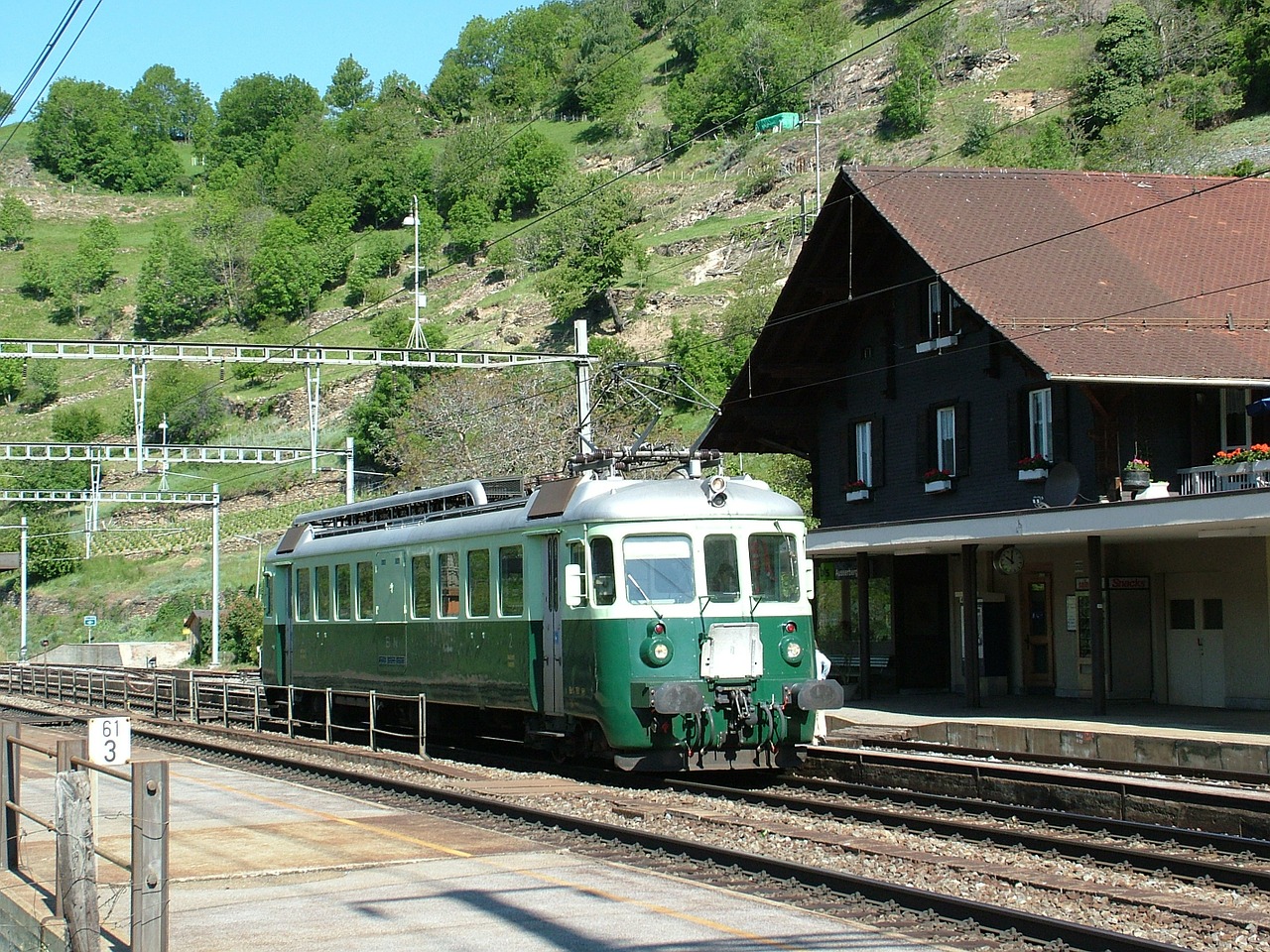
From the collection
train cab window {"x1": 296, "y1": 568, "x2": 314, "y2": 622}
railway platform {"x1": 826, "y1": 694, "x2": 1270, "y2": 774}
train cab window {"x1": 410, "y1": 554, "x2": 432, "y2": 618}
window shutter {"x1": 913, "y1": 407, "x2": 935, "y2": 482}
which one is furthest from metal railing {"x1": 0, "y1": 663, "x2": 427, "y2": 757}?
window shutter {"x1": 913, "y1": 407, "x2": 935, "y2": 482}

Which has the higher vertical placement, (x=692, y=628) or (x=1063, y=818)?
(x=692, y=628)

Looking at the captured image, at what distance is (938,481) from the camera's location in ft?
91.8

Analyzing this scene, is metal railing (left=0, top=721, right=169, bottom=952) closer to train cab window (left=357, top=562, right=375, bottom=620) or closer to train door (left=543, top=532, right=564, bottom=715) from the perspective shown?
train door (left=543, top=532, right=564, bottom=715)

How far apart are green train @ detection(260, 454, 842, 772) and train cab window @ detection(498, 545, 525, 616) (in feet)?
0.07

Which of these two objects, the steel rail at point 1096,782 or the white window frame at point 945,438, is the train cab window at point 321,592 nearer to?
the steel rail at point 1096,782

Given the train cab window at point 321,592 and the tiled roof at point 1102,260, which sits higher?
the tiled roof at point 1102,260

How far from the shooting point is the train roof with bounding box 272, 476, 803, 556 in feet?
50.2

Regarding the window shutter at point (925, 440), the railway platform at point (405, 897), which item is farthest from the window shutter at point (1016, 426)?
the railway platform at point (405, 897)

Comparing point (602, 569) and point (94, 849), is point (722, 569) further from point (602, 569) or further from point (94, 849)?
point (94, 849)

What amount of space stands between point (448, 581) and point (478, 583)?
0.91 meters

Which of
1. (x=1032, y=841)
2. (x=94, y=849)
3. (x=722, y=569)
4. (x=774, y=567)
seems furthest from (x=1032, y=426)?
(x=94, y=849)

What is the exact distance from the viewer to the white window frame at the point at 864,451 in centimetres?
3048

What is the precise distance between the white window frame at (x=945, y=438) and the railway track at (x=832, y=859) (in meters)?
13.8

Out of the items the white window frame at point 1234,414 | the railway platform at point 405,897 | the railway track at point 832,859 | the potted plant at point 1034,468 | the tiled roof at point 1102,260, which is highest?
the tiled roof at point 1102,260
